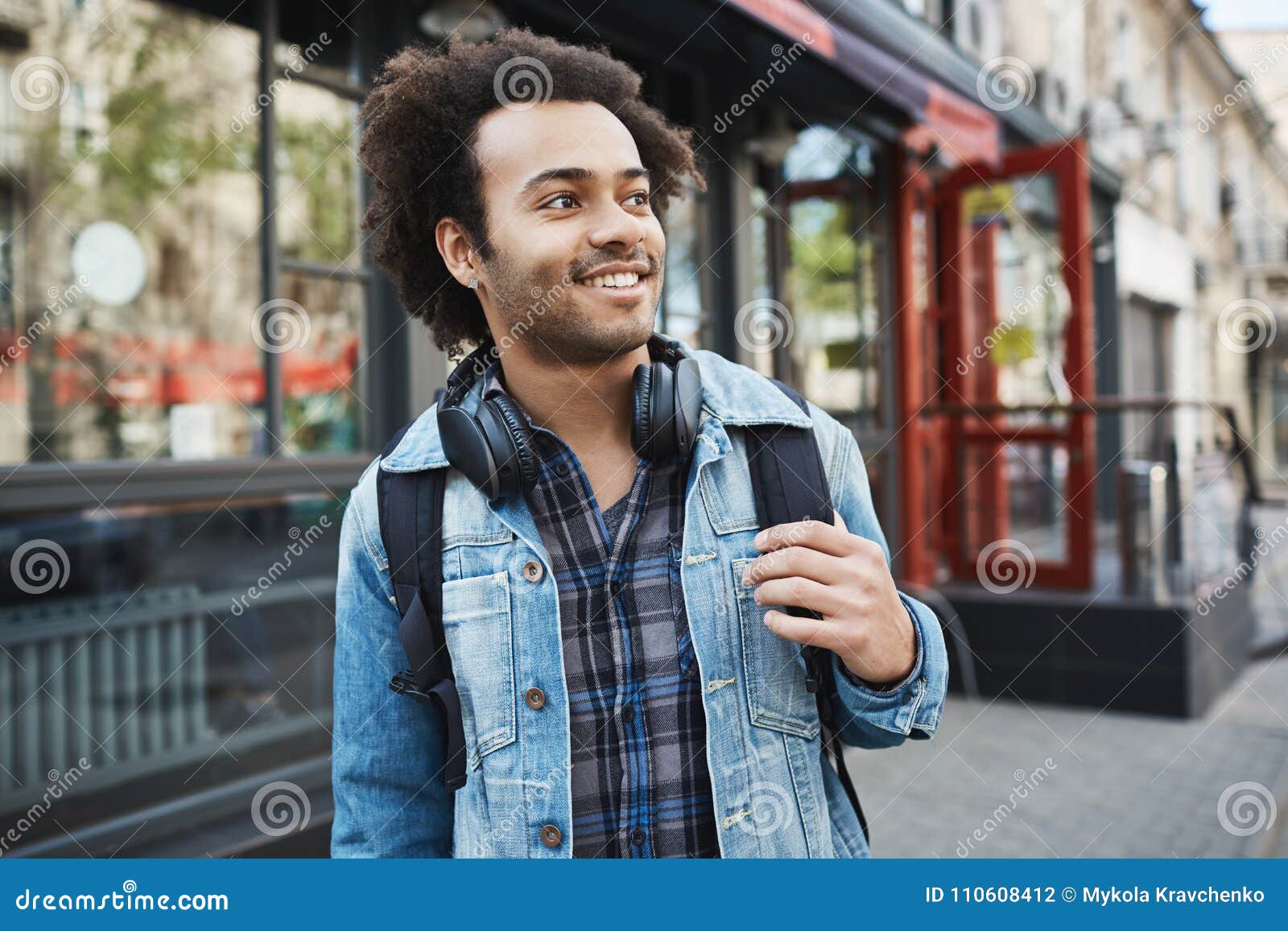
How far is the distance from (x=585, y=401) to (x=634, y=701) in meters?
0.47

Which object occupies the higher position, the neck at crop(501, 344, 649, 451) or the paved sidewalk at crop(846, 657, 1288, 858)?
the neck at crop(501, 344, 649, 451)

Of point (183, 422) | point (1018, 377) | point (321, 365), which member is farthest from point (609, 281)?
point (1018, 377)

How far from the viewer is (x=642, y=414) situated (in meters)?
1.50

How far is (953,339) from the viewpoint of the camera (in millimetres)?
7535

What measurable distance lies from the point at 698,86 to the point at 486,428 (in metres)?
4.67

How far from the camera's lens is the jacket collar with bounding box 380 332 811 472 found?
1.51m

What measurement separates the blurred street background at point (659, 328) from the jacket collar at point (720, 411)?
0.54m

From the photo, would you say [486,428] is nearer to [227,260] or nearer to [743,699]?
[743,699]

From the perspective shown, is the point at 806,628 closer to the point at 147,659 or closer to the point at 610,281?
the point at 610,281

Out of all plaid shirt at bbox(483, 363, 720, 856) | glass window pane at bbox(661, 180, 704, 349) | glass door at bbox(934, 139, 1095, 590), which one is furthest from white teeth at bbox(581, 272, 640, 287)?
glass door at bbox(934, 139, 1095, 590)

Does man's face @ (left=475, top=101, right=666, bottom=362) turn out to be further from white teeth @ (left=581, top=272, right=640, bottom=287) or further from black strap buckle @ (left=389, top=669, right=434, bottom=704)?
black strap buckle @ (left=389, top=669, right=434, bottom=704)

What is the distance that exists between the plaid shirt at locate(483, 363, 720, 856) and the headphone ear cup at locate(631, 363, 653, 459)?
0.11 m
